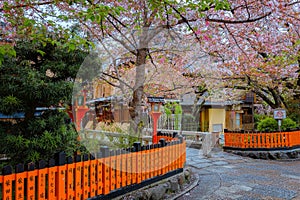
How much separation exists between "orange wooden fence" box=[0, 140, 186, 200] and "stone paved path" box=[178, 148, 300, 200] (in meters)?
0.99

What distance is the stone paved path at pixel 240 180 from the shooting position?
4.79 metres

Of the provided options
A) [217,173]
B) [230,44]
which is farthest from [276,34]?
[217,173]

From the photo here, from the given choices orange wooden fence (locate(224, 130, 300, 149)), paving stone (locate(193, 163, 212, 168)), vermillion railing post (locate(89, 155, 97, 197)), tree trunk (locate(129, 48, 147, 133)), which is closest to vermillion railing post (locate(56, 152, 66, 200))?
vermillion railing post (locate(89, 155, 97, 197))

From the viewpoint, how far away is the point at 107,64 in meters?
7.40

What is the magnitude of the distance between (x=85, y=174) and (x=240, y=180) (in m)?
3.96

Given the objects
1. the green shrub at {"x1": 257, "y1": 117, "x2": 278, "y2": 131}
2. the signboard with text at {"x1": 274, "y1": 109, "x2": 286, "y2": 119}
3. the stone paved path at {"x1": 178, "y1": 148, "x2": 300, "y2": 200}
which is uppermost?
the signboard with text at {"x1": 274, "y1": 109, "x2": 286, "y2": 119}

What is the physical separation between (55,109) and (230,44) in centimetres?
705

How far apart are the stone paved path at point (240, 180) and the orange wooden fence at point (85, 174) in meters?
0.99

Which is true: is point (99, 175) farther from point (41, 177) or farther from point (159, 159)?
point (159, 159)

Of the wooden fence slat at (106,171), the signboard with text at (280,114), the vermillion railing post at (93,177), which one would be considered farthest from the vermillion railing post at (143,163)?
the signboard with text at (280,114)

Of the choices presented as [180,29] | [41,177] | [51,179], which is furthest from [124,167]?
[180,29]

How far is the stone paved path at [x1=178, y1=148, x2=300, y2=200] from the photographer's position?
479 centimetres

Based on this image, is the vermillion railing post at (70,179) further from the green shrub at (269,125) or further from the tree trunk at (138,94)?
the green shrub at (269,125)

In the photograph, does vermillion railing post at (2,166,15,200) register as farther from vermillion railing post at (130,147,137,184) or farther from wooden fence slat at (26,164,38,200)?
vermillion railing post at (130,147,137,184)
